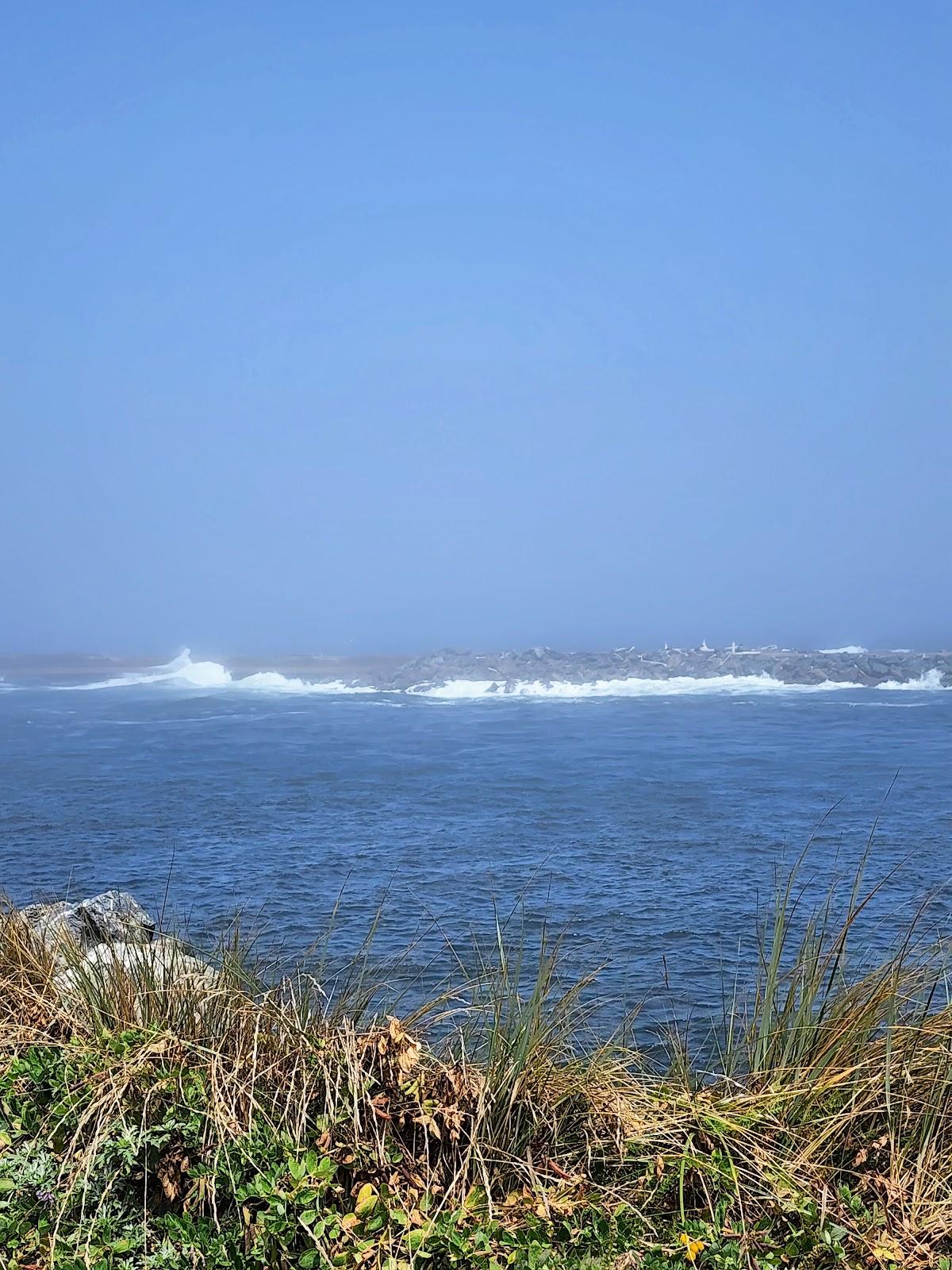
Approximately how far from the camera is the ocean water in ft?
17.2

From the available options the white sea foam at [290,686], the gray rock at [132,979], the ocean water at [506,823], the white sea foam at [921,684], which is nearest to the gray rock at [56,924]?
the gray rock at [132,979]

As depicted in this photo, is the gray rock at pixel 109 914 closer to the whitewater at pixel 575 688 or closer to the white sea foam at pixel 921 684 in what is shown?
the whitewater at pixel 575 688

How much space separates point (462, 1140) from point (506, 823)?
5.37 metres

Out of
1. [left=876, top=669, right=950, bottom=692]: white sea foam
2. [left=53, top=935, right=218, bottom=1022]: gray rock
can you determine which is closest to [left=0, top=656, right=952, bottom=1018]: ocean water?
[left=53, top=935, right=218, bottom=1022]: gray rock

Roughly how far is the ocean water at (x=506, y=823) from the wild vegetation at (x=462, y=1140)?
543mm

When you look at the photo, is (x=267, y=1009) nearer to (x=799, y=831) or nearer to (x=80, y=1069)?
(x=80, y=1069)

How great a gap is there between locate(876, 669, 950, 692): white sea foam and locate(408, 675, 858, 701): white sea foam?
2.04 feet

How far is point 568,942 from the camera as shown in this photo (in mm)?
4957

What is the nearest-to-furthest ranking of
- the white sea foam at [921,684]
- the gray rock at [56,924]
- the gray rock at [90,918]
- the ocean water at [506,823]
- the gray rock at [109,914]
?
→ the gray rock at [56,924] < the gray rock at [90,918] < the gray rock at [109,914] < the ocean water at [506,823] < the white sea foam at [921,684]

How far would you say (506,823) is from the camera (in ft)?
26.2

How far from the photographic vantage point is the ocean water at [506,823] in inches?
206

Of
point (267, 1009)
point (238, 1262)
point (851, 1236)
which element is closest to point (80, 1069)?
point (267, 1009)

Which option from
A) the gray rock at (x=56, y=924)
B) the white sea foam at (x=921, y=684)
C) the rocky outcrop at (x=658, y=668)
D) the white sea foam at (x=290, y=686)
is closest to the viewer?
the gray rock at (x=56, y=924)

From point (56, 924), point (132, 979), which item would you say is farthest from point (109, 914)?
point (132, 979)
